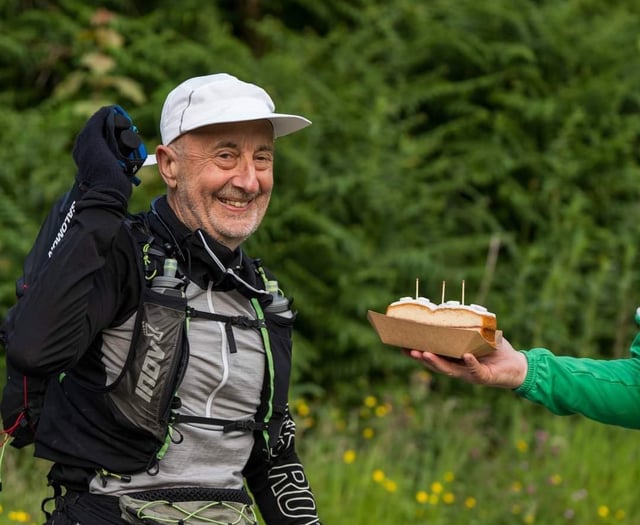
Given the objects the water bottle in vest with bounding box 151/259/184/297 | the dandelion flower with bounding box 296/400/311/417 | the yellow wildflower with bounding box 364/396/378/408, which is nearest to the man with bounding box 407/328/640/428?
the water bottle in vest with bounding box 151/259/184/297

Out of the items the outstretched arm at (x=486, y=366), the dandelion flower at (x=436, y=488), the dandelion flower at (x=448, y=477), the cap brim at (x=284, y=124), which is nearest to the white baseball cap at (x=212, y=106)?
the cap brim at (x=284, y=124)

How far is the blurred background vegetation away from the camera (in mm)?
6641

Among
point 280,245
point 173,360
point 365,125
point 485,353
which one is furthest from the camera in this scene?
point 365,125

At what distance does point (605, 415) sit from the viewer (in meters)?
3.27

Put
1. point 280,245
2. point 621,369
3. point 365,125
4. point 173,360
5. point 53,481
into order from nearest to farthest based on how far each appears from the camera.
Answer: point 173,360, point 53,481, point 621,369, point 280,245, point 365,125

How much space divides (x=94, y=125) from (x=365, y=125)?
4.62m

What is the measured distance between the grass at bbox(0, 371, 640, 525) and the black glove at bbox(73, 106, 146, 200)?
248 centimetres

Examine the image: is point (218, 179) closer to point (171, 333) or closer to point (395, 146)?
point (171, 333)

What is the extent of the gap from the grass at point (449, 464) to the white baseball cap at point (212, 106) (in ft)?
7.98

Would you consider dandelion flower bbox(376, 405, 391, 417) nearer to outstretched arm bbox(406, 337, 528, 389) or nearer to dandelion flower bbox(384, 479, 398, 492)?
dandelion flower bbox(384, 479, 398, 492)

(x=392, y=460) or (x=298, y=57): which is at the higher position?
(x=298, y=57)

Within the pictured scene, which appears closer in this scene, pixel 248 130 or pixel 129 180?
pixel 129 180

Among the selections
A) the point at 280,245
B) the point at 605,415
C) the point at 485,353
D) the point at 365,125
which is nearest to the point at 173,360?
the point at 485,353

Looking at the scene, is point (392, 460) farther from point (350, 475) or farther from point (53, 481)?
point (53, 481)
